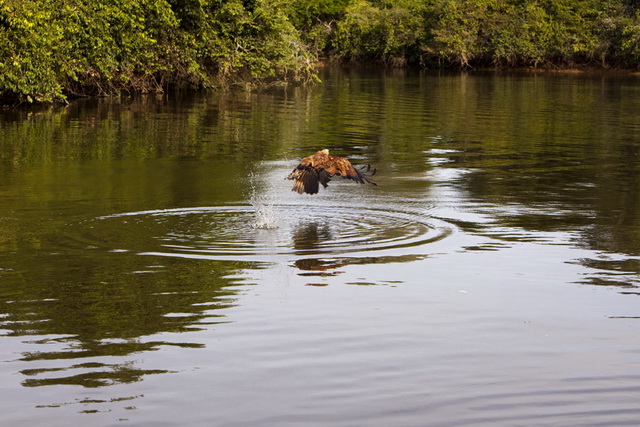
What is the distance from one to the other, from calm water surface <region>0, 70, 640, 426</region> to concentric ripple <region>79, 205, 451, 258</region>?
5 centimetres

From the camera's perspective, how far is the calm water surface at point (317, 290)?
5.87 metres

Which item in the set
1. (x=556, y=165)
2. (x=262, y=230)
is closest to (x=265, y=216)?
(x=262, y=230)

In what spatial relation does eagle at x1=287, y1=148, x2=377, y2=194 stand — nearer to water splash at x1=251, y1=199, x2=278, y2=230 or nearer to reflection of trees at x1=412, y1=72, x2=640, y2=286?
water splash at x1=251, y1=199, x2=278, y2=230

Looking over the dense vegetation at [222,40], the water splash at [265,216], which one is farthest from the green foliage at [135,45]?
the water splash at [265,216]

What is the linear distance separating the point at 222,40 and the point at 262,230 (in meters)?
27.7

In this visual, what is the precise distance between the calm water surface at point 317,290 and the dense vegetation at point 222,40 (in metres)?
8.63

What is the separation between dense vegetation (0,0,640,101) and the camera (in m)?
28.9

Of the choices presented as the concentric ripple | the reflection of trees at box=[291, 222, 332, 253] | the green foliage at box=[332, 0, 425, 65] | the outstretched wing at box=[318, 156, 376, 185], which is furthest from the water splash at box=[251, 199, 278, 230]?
the green foliage at box=[332, 0, 425, 65]

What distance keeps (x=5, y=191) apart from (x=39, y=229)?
11.2 feet

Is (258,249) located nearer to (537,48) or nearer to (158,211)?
(158,211)

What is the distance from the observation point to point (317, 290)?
8.58 meters

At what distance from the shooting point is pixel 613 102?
121 feet

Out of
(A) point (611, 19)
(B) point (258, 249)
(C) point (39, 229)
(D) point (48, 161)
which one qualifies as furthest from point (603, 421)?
(A) point (611, 19)

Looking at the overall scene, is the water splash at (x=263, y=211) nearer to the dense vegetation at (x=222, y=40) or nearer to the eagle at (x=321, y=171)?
the eagle at (x=321, y=171)
